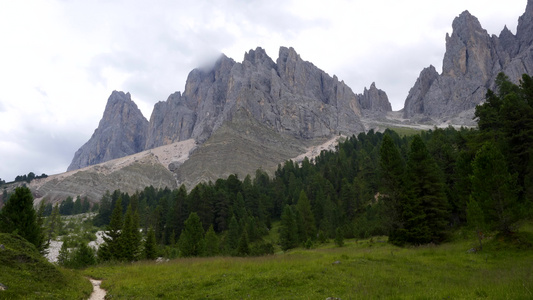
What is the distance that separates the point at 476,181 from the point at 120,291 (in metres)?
27.4

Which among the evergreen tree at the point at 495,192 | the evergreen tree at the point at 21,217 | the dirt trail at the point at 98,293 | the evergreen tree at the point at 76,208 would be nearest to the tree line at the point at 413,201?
the evergreen tree at the point at 495,192

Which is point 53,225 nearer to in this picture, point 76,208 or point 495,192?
point 76,208

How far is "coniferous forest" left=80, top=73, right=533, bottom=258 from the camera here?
24.2 meters

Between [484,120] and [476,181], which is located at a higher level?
[484,120]

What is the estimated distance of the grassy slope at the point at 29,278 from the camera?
12.3m

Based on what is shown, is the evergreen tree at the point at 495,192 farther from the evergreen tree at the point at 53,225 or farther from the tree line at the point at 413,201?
the evergreen tree at the point at 53,225

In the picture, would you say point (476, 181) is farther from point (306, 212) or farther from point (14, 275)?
point (306, 212)

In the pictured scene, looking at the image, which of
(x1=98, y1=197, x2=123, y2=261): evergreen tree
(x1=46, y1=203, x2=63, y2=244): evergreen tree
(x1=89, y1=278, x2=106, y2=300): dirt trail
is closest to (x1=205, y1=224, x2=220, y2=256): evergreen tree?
(x1=98, y1=197, x2=123, y2=261): evergreen tree

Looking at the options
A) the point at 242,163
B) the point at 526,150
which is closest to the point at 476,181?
the point at 526,150

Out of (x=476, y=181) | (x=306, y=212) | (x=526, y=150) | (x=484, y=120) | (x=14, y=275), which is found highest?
(x=484, y=120)

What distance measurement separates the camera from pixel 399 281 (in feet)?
46.3

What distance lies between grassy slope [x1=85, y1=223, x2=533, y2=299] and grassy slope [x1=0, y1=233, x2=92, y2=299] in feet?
7.05

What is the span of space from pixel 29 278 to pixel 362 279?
53.2 feet

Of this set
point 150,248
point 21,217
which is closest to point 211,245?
point 150,248
